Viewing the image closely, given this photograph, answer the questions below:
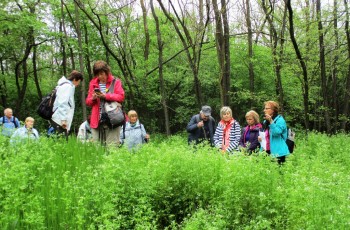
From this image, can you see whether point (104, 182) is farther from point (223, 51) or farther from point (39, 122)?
point (39, 122)

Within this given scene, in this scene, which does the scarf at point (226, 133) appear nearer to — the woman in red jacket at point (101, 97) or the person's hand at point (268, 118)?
the person's hand at point (268, 118)

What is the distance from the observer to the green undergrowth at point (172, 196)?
8.68 feet

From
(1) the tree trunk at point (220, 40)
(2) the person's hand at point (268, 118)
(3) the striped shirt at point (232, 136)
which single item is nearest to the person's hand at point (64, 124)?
(3) the striped shirt at point (232, 136)

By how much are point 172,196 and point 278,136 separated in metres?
3.76

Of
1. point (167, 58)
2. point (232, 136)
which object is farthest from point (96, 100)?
point (167, 58)

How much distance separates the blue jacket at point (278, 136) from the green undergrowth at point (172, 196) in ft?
7.76

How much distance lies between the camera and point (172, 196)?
153 inches

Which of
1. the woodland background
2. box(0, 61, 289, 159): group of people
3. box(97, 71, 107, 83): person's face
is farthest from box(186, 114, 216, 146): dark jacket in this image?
the woodland background

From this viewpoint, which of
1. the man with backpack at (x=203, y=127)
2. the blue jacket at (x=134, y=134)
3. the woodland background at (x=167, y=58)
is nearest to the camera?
the blue jacket at (x=134, y=134)

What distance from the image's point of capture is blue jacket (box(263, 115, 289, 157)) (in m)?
6.87

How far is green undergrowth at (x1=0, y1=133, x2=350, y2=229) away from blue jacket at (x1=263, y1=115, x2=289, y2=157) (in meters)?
2.37

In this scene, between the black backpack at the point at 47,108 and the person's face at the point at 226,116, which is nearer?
the black backpack at the point at 47,108

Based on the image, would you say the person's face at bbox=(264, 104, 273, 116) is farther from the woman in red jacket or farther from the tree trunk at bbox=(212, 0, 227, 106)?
the tree trunk at bbox=(212, 0, 227, 106)

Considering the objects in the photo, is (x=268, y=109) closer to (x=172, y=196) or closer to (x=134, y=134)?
(x=134, y=134)
